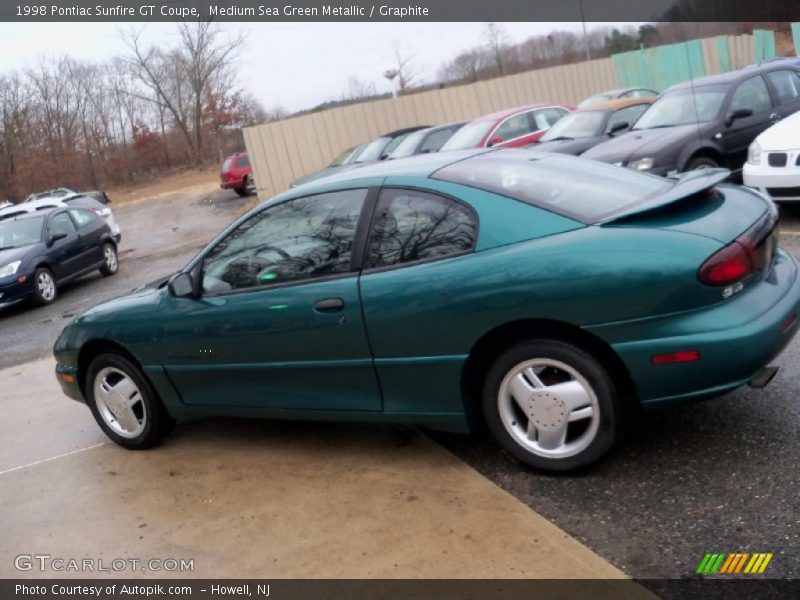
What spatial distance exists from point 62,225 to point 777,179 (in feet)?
37.7

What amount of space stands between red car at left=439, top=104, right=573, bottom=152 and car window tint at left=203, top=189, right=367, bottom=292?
34.6 ft

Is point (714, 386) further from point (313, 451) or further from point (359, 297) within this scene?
point (313, 451)

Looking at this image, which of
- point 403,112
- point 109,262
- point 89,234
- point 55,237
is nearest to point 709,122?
point 55,237

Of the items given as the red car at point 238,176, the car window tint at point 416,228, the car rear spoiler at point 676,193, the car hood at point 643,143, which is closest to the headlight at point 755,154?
the car hood at point 643,143

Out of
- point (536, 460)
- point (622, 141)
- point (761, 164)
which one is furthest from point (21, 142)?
point (536, 460)

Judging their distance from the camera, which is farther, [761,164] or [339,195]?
[761,164]

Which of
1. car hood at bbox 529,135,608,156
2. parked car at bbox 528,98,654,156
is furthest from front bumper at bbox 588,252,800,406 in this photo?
parked car at bbox 528,98,654,156

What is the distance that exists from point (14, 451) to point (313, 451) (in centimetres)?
233

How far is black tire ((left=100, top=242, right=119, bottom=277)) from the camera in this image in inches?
623

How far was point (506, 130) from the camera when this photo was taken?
1555cm

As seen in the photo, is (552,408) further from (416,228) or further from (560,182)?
(560,182)

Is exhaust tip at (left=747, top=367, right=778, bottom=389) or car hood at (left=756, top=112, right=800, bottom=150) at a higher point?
car hood at (left=756, top=112, right=800, bottom=150)

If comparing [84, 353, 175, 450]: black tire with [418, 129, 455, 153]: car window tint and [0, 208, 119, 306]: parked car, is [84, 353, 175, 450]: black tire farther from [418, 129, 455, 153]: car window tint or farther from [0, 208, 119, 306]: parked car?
[418, 129, 455, 153]: car window tint

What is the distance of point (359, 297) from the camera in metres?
4.21
